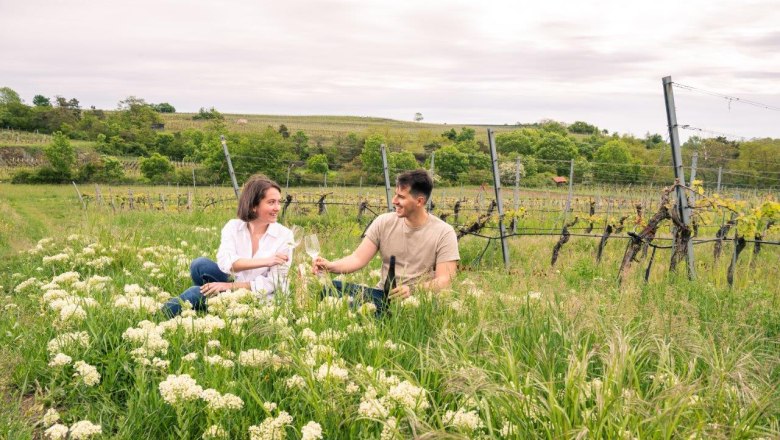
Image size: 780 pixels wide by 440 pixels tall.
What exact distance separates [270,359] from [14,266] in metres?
7.16

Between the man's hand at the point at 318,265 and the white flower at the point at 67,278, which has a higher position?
the man's hand at the point at 318,265

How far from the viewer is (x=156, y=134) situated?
8744 centimetres

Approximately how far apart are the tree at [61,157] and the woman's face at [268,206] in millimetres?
61211

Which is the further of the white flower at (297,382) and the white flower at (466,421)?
the white flower at (297,382)

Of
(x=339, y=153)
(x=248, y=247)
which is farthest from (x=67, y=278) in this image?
(x=339, y=153)

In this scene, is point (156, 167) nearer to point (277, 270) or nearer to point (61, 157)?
point (61, 157)

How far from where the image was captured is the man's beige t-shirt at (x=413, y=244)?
5215 millimetres

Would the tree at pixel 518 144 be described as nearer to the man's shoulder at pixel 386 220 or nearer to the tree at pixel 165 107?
the man's shoulder at pixel 386 220

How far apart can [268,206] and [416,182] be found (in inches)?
52.4

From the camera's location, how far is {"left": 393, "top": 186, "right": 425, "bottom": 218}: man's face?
16.8 ft

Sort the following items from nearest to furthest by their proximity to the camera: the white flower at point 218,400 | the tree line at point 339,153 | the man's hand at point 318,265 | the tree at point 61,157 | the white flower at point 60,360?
the white flower at point 218,400
the white flower at point 60,360
the man's hand at point 318,265
the tree line at point 339,153
the tree at point 61,157

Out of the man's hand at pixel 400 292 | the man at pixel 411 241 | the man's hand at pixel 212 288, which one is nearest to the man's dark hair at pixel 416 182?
the man at pixel 411 241

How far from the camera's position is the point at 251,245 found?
17.5 feet

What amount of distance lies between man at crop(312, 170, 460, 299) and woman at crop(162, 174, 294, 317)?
58 centimetres
